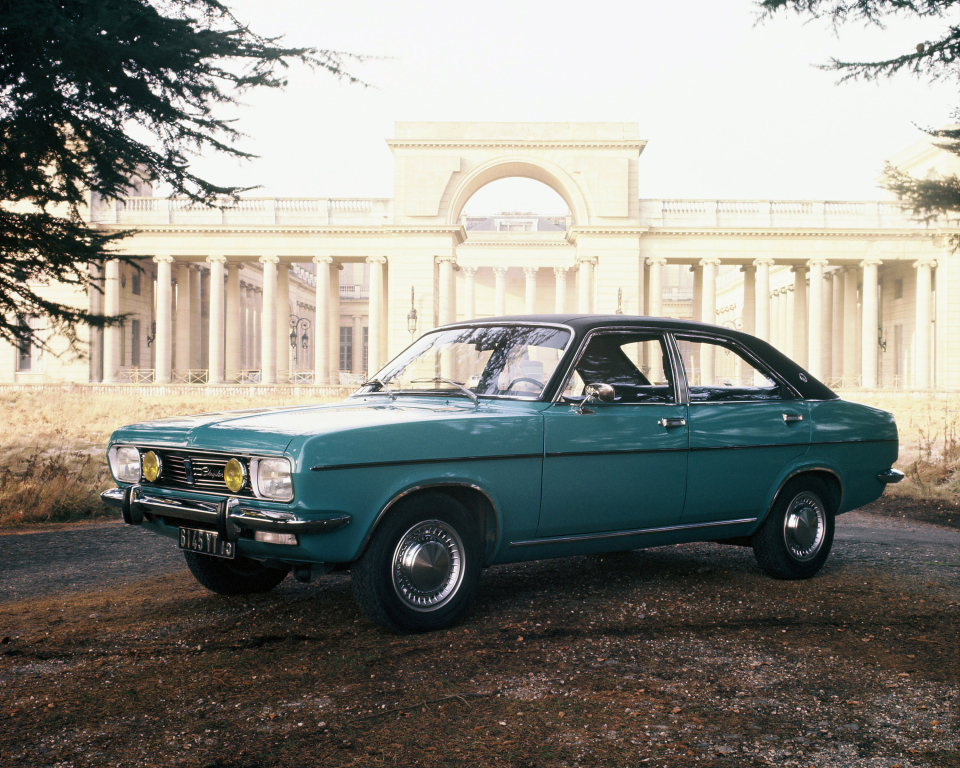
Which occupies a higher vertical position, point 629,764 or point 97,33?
point 97,33

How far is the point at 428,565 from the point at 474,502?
43 centimetres

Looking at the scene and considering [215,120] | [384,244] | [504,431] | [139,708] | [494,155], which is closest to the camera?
[139,708]

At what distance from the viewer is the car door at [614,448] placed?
482 cm

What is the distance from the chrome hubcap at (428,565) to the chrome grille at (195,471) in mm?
811

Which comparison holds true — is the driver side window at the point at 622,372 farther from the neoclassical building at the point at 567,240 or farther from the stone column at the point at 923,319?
the stone column at the point at 923,319

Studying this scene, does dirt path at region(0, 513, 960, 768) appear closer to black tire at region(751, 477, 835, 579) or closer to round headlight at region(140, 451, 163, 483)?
black tire at region(751, 477, 835, 579)

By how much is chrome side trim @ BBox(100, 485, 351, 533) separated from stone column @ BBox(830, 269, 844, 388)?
53.2m

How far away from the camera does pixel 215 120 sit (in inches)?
385

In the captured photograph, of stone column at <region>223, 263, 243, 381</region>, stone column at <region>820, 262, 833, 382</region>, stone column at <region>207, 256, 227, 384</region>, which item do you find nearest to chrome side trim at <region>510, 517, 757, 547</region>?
stone column at <region>820, 262, 833, 382</region>

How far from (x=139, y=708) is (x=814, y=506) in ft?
14.7

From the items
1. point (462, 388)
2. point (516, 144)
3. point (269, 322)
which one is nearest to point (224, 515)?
point (462, 388)

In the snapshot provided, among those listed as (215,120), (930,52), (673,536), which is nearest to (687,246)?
(930,52)

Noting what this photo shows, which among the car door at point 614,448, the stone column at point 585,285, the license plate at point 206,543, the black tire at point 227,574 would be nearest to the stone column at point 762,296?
the stone column at point 585,285

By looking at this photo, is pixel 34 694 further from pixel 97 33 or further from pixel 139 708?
pixel 97 33
